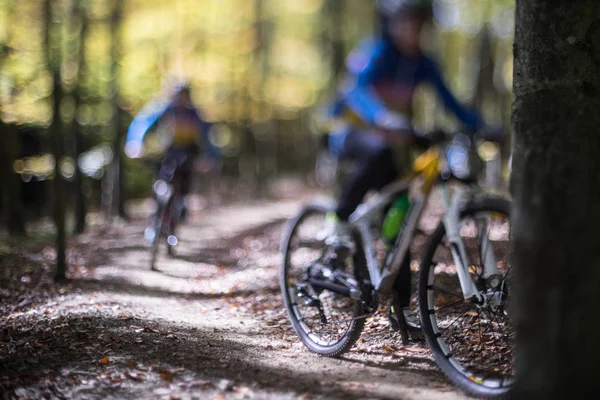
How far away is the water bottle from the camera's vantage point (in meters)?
4.10

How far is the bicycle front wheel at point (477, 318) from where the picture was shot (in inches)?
114

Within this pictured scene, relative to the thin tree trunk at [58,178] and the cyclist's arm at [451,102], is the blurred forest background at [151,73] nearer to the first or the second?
the thin tree trunk at [58,178]

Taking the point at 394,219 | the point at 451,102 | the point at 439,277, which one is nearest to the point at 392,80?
the point at 451,102

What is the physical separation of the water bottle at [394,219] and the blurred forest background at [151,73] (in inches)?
85.0

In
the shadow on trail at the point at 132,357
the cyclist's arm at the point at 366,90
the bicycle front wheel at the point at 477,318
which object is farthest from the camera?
the cyclist's arm at the point at 366,90

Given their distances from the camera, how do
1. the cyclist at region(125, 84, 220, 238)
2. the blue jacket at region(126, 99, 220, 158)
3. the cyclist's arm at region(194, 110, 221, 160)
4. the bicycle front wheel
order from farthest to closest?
the cyclist's arm at region(194, 110, 221, 160) < the cyclist at region(125, 84, 220, 238) < the blue jacket at region(126, 99, 220, 158) < the bicycle front wheel

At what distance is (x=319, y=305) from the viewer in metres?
4.10

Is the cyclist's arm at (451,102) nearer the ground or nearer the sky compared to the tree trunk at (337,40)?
nearer the ground

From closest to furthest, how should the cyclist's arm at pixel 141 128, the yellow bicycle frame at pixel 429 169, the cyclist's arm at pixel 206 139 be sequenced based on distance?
the yellow bicycle frame at pixel 429 169 → the cyclist's arm at pixel 141 128 → the cyclist's arm at pixel 206 139

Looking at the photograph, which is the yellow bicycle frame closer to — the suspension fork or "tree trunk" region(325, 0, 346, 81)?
the suspension fork

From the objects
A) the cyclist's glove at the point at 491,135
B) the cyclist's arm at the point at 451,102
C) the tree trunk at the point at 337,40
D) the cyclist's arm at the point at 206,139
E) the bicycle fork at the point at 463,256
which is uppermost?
the tree trunk at the point at 337,40

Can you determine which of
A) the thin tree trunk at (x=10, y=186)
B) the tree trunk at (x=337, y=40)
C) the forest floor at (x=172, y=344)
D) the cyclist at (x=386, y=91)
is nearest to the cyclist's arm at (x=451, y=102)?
the cyclist at (x=386, y=91)

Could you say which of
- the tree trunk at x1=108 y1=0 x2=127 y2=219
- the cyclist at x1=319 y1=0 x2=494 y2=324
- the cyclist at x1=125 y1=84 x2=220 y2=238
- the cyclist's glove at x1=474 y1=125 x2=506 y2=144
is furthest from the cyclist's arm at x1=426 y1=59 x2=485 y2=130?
the tree trunk at x1=108 y1=0 x2=127 y2=219

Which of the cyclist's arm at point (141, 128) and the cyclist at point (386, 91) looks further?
the cyclist's arm at point (141, 128)
